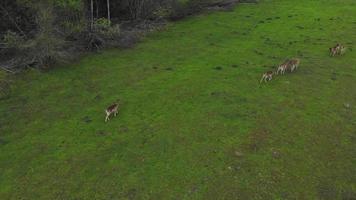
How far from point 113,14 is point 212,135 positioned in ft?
72.5

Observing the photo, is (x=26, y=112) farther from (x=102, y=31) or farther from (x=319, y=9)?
(x=319, y=9)

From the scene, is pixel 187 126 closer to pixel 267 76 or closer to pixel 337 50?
pixel 267 76

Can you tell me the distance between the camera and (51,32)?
2770 cm

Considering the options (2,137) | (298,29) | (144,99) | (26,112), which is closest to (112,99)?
(144,99)

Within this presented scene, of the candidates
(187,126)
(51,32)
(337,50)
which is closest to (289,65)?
(337,50)

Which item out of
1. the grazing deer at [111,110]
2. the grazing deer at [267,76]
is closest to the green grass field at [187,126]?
the grazing deer at [111,110]

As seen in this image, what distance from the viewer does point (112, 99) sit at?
23797 mm

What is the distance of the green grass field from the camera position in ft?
54.2

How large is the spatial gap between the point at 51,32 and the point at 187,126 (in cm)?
1282

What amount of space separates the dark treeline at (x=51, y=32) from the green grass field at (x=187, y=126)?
54.9 inches

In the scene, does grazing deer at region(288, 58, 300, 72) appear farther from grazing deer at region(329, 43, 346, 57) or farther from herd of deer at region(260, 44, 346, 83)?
grazing deer at region(329, 43, 346, 57)

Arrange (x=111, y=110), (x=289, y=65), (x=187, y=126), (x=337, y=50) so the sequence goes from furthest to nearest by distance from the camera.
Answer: (x=337, y=50)
(x=289, y=65)
(x=111, y=110)
(x=187, y=126)

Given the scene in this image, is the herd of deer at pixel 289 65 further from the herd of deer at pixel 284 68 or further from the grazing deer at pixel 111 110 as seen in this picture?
the grazing deer at pixel 111 110

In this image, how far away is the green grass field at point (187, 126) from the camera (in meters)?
16.5
